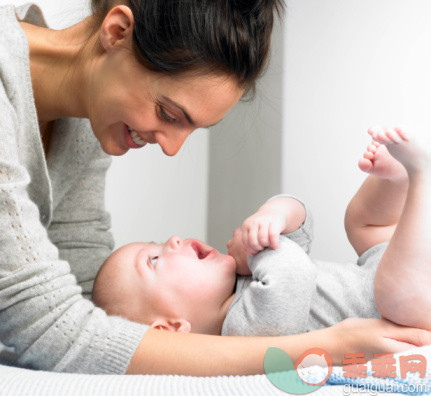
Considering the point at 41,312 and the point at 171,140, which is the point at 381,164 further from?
the point at 41,312

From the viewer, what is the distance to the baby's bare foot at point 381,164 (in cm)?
102

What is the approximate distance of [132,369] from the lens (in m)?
0.85

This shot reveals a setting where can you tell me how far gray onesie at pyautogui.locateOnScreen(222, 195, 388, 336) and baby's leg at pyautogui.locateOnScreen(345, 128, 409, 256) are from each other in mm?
68

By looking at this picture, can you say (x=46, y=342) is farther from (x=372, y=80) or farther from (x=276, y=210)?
(x=372, y=80)

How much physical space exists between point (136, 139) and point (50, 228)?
418 millimetres

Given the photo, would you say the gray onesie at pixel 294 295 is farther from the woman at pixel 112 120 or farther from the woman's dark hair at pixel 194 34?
the woman's dark hair at pixel 194 34

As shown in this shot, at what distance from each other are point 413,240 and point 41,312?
602mm

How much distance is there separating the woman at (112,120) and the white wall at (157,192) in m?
0.64

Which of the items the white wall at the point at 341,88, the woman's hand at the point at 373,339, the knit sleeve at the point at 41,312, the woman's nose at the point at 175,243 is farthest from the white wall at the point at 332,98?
the knit sleeve at the point at 41,312

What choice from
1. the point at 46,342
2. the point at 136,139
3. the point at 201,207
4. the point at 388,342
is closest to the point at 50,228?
the point at 136,139

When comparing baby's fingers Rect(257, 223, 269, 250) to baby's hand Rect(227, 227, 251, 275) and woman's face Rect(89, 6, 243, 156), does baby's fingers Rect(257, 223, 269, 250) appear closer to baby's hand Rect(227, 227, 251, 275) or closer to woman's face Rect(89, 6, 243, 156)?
baby's hand Rect(227, 227, 251, 275)

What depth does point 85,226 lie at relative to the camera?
4.53 ft

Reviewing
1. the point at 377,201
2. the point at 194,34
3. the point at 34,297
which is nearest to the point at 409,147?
the point at 377,201

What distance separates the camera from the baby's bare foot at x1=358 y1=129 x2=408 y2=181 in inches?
40.2
